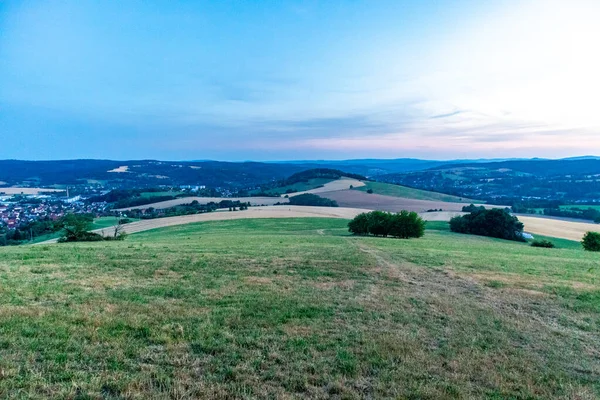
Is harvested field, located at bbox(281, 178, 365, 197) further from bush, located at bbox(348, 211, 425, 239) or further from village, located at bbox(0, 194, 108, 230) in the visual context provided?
bush, located at bbox(348, 211, 425, 239)

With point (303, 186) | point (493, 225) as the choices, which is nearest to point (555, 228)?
point (493, 225)

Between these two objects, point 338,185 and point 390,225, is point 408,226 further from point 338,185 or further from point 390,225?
point 338,185

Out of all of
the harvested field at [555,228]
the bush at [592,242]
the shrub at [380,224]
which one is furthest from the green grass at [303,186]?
the bush at [592,242]

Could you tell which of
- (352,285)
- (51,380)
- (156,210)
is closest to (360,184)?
(156,210)

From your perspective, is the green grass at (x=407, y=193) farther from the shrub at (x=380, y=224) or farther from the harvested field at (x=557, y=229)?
the shrub at (x=380, y=224)

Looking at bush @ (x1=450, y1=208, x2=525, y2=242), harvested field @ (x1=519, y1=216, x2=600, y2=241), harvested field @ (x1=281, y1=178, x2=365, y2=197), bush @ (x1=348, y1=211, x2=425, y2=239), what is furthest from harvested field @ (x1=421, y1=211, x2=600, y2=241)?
harvested field @ (x1=281, y1=178, x2=365, y2=197)

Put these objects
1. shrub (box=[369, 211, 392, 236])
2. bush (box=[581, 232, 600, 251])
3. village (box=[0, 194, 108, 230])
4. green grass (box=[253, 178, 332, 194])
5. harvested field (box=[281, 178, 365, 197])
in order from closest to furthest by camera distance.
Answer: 1. bush (box=[581, 232, 600, 251])
2. shrub (box=[369, 211, 392, 236])
3. village (box=[0, 194, 108, 230])
4. harvested field (box=[281, 178, 365, 197])
5. green grass (box=[253, 178, 332, 194])
